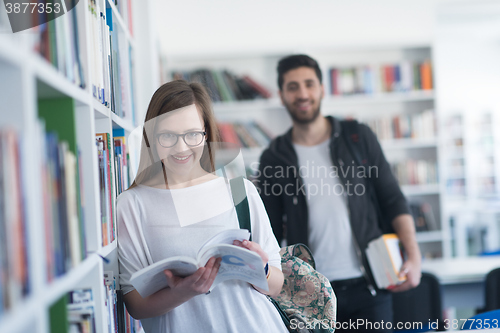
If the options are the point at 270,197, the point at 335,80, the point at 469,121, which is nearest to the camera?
the point at 270,197

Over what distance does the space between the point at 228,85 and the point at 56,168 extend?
9.44ft

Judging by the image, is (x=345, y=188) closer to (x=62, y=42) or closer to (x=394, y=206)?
(x=394, y=206)

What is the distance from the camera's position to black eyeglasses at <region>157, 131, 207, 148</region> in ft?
3.51

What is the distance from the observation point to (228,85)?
11.5ft

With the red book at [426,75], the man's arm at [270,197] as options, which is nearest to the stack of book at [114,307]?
the man's arm at [270,197]

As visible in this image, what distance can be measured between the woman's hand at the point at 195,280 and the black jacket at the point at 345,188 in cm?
35

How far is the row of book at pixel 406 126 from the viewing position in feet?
11.9

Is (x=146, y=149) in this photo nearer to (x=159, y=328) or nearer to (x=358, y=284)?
(x=159, y=328)

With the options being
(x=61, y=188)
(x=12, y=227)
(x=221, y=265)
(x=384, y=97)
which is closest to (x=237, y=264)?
(x=221, y=265)

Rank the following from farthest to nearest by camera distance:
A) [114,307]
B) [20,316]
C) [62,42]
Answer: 1. [114,307]
2. [62,42]
3. [20,316]

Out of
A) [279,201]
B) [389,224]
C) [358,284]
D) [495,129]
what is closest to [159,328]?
[279,201]

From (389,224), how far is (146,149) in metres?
1.05

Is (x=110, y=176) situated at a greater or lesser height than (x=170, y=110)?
lesser

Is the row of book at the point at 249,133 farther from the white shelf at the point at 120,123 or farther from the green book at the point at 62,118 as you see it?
the green book at the point at 62,118
